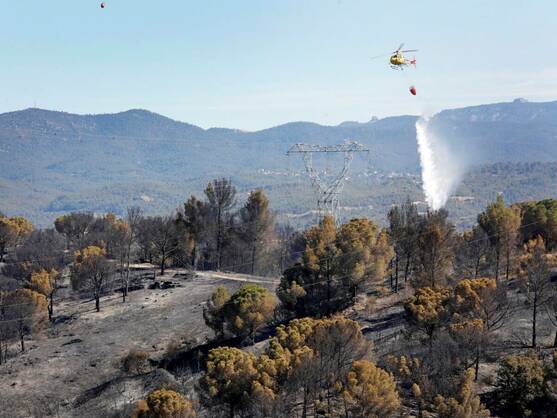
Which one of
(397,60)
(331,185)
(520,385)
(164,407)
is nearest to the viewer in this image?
(164,407)

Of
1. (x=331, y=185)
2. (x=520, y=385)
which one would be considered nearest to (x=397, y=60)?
(x=520, y=385)

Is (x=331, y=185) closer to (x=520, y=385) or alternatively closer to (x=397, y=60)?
(x=397, y=60)

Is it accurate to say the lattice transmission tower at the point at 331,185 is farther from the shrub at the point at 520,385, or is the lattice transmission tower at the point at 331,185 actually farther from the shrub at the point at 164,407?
the shrub at the point at 164,407

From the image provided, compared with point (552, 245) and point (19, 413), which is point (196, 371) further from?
point (552, 245)

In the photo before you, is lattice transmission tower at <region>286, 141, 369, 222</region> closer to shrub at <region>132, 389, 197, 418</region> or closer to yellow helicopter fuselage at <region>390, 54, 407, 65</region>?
yellow helicopter fuselage at <region>390, 54, 407, 65</region>

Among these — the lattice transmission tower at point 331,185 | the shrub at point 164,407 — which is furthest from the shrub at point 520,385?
the lattice transmission tower at point 331,185

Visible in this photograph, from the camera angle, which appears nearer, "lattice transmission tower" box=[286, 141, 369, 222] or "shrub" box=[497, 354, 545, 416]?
"shrub" box=[497, 354, 545, 416]

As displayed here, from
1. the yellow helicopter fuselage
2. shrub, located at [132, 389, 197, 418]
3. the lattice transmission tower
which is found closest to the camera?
shrub, located at [132, 389, 197, 418]

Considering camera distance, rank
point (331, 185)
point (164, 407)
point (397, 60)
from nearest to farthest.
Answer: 1. point (164, 407)
2. point (397, 60)
3. point (331, 185)

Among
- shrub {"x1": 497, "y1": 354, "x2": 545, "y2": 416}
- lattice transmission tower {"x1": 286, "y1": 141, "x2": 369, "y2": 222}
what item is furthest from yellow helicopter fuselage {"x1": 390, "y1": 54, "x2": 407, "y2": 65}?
lattice transmission tower {"x1": 286, "y1": 141, "x2": 369, "y2": 222}

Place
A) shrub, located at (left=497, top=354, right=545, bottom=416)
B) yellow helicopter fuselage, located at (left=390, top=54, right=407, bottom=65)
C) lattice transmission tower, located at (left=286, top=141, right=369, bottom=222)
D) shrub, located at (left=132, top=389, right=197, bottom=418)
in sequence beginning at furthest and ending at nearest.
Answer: lattice transmission tower, located at (left=286, top=141, right=369, bottom=222), yellow helicopter fuselage, located at (left=390, top=54, right=407, bottom=65), shrub, located at (left=497, top=354, right=545, bottom=416), shrub, located at (left=132, top=389, right=197, bottom=418)

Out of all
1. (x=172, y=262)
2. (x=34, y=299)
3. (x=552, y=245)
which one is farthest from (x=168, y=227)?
(x=552, y=245)

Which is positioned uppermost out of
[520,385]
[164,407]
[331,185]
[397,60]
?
[397,60]
